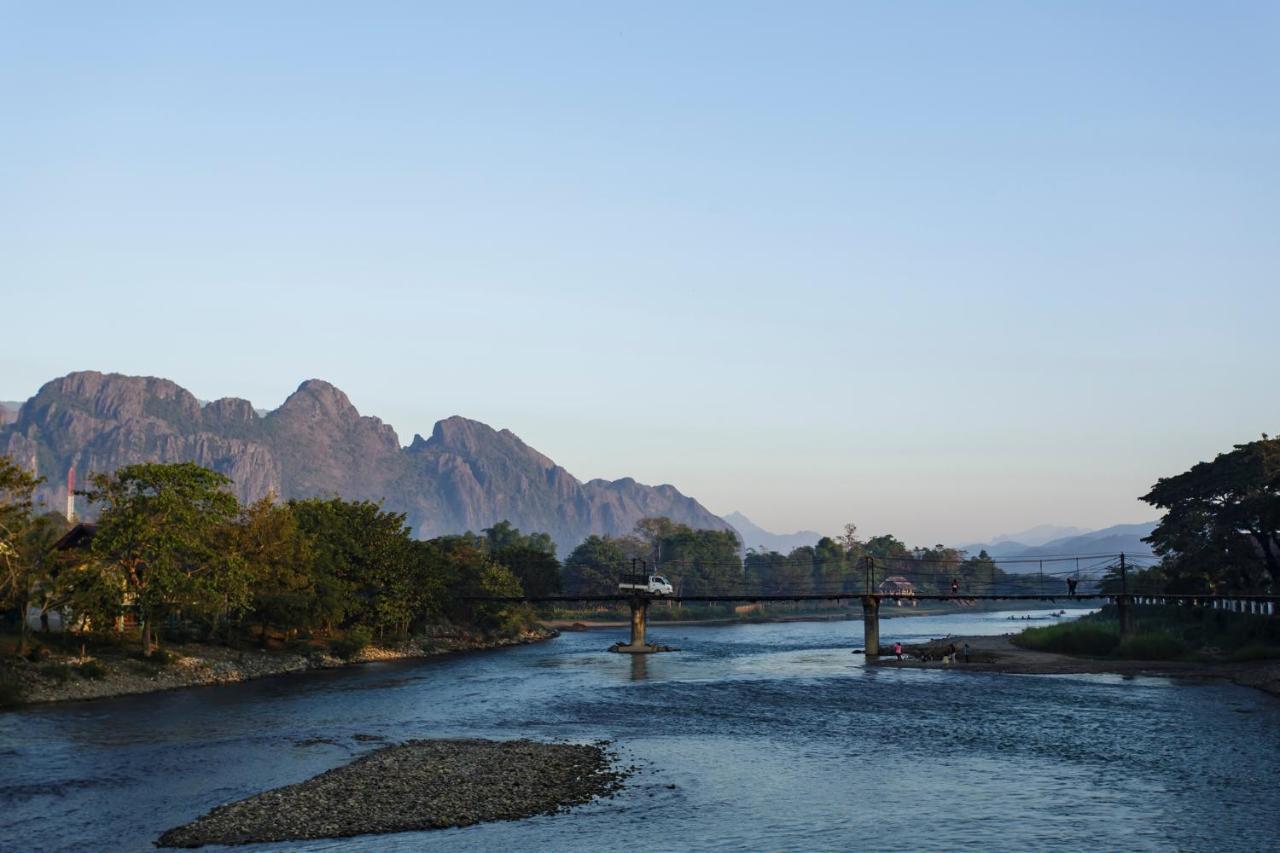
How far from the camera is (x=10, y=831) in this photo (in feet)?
127

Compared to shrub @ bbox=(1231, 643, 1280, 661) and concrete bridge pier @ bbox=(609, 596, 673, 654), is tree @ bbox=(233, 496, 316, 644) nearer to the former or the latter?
concrete bridge pier @ bbox=(609, 596, 673, 654)

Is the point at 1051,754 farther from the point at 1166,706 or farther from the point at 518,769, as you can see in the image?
the point at 518,769

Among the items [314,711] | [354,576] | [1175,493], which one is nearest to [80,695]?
[314,711]

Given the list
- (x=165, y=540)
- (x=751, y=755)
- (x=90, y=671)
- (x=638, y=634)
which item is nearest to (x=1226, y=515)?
(x=638, y=634)

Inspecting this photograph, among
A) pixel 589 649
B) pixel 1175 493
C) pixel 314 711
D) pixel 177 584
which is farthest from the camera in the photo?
pixel 589 649

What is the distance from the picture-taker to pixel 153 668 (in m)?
81.9

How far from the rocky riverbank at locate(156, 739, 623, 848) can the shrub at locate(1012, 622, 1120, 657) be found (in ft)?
245

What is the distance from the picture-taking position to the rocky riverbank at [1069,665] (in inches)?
3396

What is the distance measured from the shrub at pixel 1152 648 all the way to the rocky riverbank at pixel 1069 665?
7.18ft

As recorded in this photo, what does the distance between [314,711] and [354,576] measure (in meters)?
47.6

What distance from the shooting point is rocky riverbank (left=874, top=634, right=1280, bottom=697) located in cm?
8625

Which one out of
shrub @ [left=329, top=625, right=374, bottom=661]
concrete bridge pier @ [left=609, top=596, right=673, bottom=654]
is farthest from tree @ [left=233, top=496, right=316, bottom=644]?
concrete bridge pier @ [left=609, top=596, right=673, bottom=654]

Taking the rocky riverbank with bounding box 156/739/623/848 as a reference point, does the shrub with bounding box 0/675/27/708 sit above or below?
above

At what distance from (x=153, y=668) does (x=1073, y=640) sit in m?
88.9
